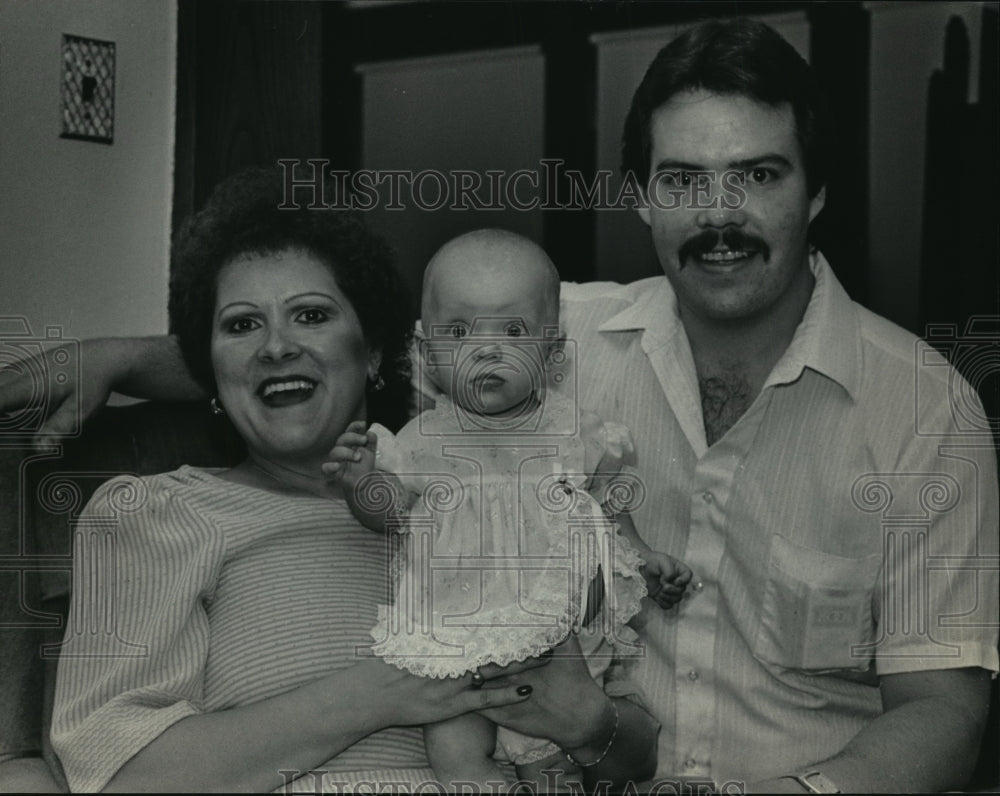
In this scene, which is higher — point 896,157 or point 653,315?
point 896,157

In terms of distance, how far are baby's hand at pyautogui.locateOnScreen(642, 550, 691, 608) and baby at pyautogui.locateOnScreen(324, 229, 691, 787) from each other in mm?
22

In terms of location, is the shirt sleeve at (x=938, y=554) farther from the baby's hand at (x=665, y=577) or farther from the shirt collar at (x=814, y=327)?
the baby's hand at (x=665, y=577)

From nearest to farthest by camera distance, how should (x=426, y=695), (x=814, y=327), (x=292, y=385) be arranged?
(x=426, y=695) < (x=292, y=385) < (x=814, y=327)

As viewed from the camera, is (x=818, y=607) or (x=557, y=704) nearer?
(x=557, y=704)

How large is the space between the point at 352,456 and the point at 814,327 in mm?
693

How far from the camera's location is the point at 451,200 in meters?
1.68

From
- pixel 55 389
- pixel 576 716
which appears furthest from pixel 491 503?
pixel 55 389

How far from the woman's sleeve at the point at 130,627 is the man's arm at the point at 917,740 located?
780mm

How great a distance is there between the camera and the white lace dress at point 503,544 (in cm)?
149

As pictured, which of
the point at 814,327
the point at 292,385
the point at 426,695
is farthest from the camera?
the point at 814,327

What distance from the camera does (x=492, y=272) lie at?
4.93 ft

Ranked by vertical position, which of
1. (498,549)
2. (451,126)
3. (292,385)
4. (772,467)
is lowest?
(498,549)

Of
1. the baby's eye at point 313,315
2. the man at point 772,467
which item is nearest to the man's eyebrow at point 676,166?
the man at point 772,467

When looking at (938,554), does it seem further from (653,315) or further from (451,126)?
(451,126)
